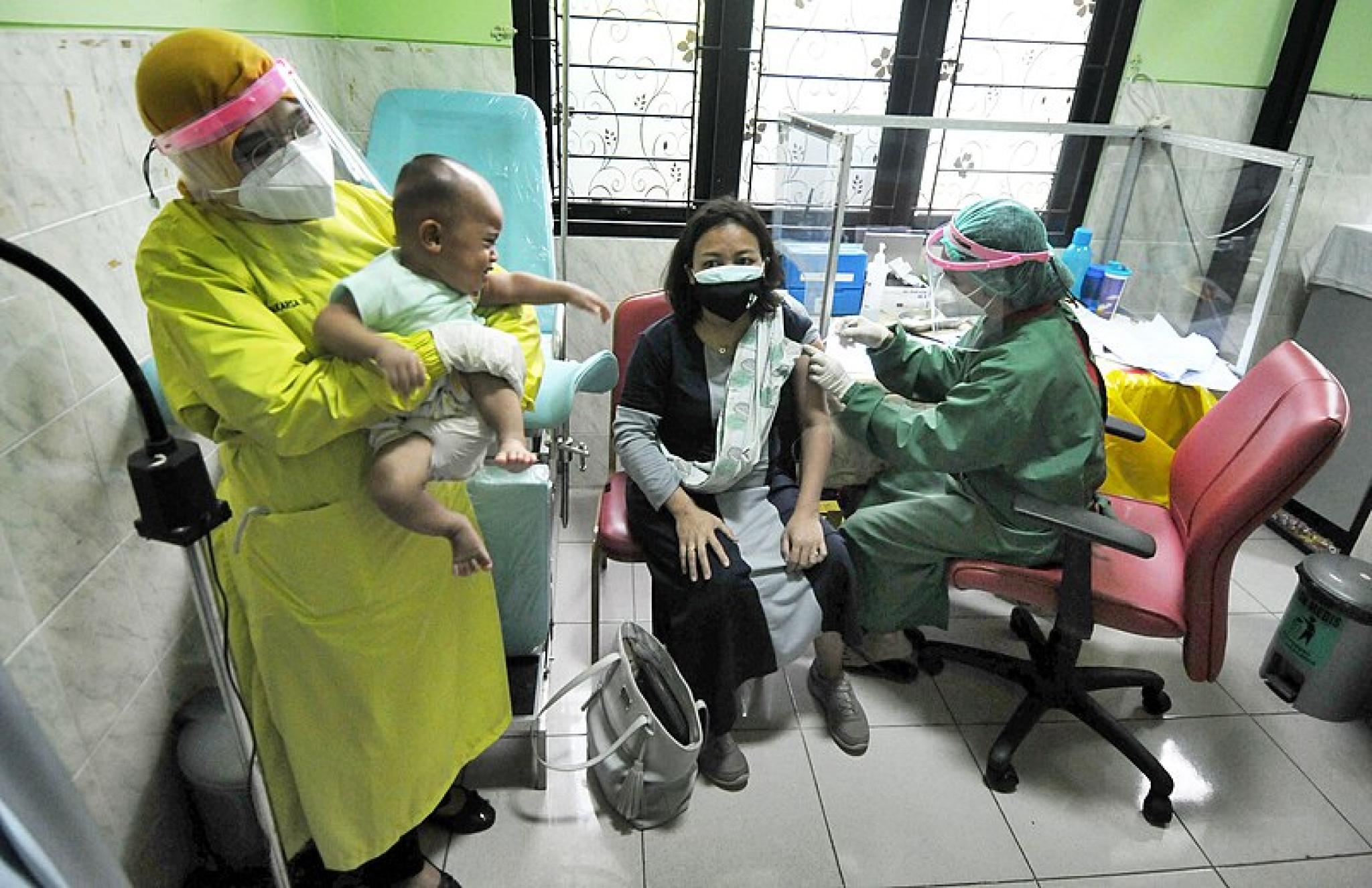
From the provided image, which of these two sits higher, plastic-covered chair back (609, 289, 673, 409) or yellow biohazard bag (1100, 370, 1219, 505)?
plastic-covered chair back (609, 289, 673, 409)

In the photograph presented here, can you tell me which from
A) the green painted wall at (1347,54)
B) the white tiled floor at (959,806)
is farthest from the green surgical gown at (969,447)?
the green painted wall at (1347,54)

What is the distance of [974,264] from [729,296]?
0.56 m

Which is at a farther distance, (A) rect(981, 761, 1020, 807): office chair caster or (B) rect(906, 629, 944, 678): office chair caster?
(B) rect(906, 629, 944, 678): office chair caster

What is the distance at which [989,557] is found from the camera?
1.84m

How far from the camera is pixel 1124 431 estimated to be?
2020mm

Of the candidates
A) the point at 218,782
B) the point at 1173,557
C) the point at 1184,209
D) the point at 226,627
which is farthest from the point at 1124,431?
the point at 218,782

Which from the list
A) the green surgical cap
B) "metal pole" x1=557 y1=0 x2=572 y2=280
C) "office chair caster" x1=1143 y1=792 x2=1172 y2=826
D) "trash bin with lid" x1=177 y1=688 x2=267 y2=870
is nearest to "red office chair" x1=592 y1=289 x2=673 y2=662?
"metal pole" x1=557 y1=0 x2=572 y2=280

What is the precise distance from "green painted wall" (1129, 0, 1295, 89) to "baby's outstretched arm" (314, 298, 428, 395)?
9.63 ft

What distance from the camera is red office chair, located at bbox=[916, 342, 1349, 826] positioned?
155cm

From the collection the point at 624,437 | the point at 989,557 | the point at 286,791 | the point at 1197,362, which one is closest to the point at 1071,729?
the point at 989,557

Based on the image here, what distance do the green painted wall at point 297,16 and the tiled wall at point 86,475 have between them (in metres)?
0.03

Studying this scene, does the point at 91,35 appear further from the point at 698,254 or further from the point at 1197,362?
the point at 1197,362

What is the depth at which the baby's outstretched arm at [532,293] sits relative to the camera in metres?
1.24

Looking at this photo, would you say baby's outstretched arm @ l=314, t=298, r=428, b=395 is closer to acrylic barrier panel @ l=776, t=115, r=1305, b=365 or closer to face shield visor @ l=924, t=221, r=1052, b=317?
face shield visor @ l=924, t=221, r=1052, b=317
